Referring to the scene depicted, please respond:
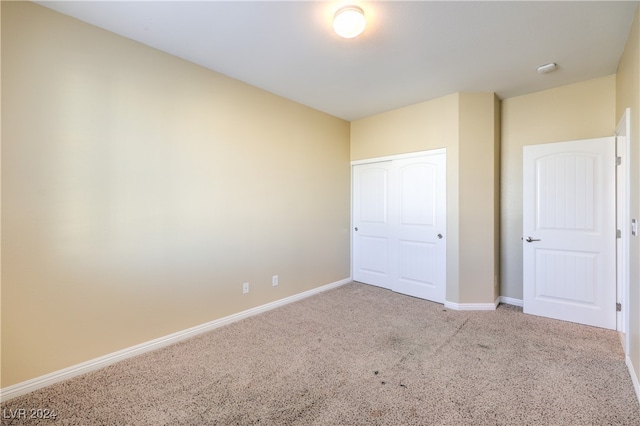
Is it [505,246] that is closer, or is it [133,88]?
[133,88]

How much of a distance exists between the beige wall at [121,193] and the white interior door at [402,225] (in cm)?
150

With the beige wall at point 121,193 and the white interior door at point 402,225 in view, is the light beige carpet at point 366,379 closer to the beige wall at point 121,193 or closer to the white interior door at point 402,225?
the beige wall at point 121,193

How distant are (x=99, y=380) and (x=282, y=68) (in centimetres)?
305

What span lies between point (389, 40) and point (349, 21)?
1.75ft

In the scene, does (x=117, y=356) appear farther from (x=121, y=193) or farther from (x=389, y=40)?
(x=389, y=40)

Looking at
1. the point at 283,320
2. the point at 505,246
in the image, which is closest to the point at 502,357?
the point at 505,246

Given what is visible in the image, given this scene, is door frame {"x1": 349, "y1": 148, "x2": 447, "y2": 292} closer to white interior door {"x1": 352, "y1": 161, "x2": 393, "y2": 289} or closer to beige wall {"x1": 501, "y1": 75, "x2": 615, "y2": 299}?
white interior door {"x1": 352, "y1": 161, "x2": 393, "y2": 289}

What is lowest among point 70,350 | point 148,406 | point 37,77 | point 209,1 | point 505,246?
point 148,406

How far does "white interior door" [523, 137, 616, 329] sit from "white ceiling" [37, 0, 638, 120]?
0.87 metres

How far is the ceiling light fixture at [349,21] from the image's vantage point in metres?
1.93

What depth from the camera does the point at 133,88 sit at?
2334 millimetres

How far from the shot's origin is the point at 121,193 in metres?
2.27

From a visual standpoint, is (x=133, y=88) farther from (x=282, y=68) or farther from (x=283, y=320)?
(x=283, y=320)

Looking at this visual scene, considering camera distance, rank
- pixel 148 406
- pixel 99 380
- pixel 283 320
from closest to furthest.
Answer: pixel 148 406
pixel 99 380
pixel 283 320
